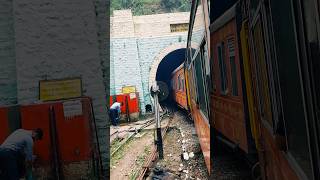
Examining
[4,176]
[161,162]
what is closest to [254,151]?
[4,176]

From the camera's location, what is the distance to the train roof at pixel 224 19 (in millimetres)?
5117

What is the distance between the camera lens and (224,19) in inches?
222

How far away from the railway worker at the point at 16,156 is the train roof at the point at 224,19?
3.71m

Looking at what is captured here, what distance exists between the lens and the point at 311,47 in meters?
1.38

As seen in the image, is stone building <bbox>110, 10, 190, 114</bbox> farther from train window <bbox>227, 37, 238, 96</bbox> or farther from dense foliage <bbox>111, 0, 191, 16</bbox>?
dense foliage <bbox>111, 0, 191, 16</bbox>

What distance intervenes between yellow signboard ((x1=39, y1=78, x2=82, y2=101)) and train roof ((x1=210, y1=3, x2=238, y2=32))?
469 centimetres

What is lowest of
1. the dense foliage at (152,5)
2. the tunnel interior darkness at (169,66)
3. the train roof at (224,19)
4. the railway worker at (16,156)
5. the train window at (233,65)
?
the railway worker at (16,156)

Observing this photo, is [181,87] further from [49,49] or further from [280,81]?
[280,81]

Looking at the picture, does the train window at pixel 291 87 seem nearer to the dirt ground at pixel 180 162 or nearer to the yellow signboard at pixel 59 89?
the dirt ground at pixel 180 162

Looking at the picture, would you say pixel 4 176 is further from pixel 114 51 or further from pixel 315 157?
pixel 114 51

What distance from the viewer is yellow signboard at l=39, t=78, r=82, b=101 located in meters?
9.66

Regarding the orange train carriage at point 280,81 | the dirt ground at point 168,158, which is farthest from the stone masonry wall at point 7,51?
the orange train carriage at point 280,81

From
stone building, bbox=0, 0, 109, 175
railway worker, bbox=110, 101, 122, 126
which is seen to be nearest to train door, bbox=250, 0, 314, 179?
stone building, bbox=0, 0, 109, 175

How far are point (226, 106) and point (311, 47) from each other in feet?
→ 15.7
